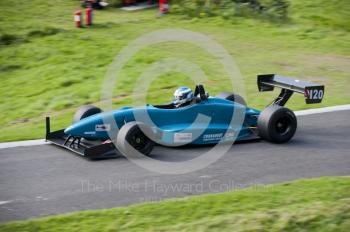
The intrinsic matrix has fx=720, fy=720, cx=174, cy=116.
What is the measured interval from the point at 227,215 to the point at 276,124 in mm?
4012

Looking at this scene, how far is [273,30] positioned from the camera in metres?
22.7

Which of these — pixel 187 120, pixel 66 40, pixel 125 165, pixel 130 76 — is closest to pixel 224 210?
pixel 125 165

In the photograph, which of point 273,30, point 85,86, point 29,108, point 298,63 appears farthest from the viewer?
point 273,30

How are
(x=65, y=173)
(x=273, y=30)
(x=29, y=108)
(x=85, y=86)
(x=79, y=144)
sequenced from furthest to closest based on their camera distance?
(x=273, y=30) → (x=85, y=86) → (x=29, y=108) → (x=79, y=144) → (x=65, y=173)

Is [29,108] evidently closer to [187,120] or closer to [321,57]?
[187,120]

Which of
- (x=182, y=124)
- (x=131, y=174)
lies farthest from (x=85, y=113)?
(x=131, y=174)

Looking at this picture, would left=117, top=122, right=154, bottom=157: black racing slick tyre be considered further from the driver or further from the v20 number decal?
the v20 number decal

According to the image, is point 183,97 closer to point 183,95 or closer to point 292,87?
point 183,95

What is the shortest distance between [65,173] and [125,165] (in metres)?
0.98

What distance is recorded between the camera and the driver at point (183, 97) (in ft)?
40.8

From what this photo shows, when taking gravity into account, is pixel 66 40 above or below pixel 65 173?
above

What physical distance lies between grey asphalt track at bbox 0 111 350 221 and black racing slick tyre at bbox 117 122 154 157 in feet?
0.84

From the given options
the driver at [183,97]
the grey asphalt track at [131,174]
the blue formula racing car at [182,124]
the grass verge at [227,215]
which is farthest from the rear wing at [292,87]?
the grass verge at [227,215]

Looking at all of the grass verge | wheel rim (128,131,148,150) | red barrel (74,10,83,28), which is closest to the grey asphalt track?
wheel rim (128,131,148,150)
